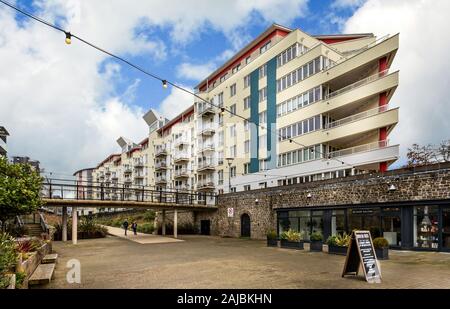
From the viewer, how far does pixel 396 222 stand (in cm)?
1902

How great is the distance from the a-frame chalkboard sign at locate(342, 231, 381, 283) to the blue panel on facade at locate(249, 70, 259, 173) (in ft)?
83.3

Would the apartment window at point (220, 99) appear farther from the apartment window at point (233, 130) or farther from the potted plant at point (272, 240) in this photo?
the potted plant at point (272, 240)

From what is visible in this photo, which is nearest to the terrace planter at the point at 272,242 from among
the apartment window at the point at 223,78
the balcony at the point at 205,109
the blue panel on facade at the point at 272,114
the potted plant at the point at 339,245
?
the potted plant at the point at 339,245

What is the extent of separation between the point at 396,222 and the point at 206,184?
30171mm

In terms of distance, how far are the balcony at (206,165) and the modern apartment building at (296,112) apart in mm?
189

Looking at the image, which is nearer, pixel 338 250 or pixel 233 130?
pixel 338 250

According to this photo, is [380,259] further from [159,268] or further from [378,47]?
[378,47]

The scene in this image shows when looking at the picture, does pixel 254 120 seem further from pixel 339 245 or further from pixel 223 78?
pixel 339 245

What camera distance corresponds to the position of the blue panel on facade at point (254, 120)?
1427 inches

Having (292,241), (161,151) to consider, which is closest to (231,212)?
(292,241)

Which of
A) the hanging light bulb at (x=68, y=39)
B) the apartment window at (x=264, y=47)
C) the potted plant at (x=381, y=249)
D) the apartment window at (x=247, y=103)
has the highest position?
the apartment window at (x=264, y=47)

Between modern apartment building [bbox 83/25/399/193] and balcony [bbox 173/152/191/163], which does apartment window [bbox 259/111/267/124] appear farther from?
balcony [bbox 173/152/191/163]
